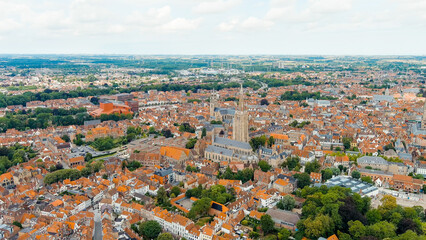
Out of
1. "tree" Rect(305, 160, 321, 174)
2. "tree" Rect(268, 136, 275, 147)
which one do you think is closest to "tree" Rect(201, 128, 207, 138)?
"tree" Rect(268, 136, 275, 147)

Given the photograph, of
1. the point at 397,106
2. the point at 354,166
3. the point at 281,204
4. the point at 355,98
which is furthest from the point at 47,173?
the point at 355,98

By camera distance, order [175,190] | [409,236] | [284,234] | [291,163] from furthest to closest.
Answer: [291,163]
[175,190]
[284,234]
[409,236]

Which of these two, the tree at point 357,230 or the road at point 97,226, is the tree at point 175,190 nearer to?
the road at point 97,226

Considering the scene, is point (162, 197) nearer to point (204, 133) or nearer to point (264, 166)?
point (264, 166)

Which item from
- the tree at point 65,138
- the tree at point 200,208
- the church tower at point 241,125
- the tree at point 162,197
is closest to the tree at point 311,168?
the church tower at point 241,125

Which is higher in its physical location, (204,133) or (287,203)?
(204,133)

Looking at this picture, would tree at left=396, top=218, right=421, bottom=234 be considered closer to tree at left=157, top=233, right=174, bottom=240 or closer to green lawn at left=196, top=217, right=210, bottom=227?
green lawn at left=196, top=217, right=210, bottom=227

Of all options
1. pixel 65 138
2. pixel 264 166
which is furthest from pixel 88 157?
pixel 264 166
